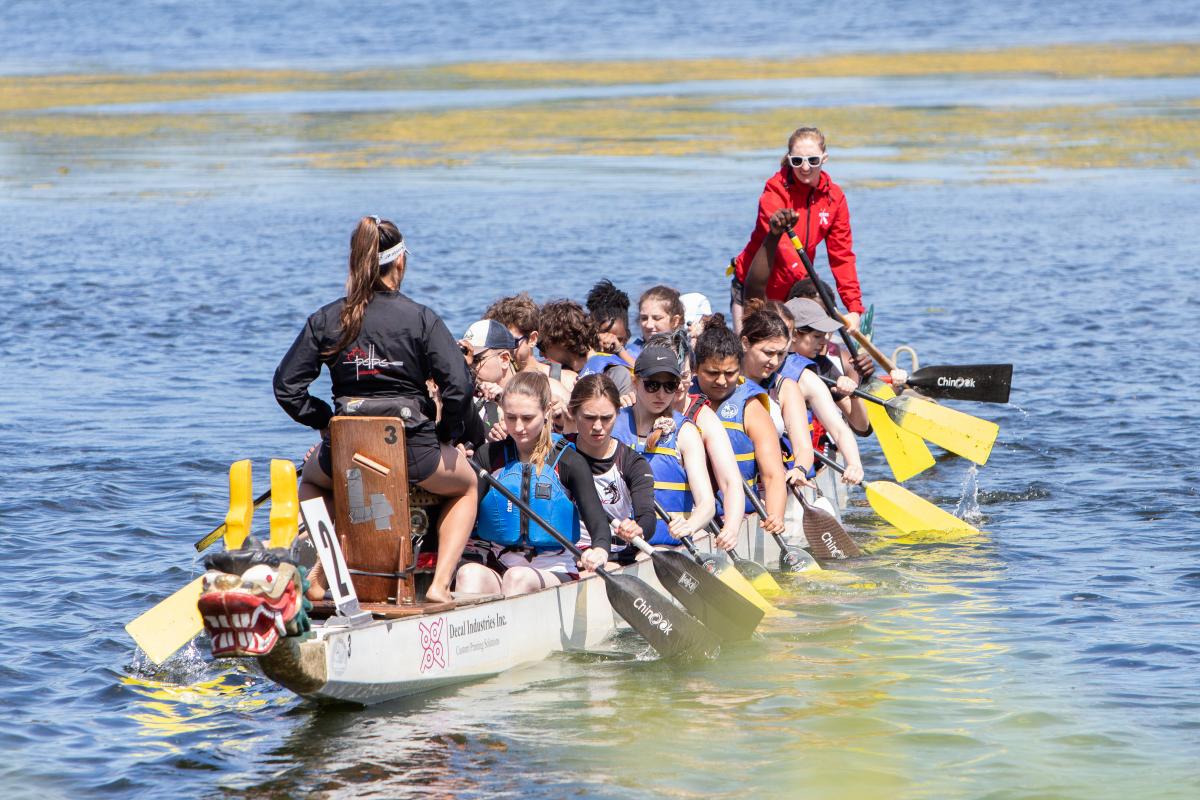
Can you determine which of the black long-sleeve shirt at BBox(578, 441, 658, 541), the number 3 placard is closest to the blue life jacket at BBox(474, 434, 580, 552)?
the black long-sleeve shirt at BBox(578, 441, 658, 541)

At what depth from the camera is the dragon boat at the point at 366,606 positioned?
243 inches

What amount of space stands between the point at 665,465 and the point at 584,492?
1.14 m

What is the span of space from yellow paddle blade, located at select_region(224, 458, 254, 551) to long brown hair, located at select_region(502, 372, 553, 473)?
5.36 ft

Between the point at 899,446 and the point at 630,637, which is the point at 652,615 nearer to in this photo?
the point at 630,637

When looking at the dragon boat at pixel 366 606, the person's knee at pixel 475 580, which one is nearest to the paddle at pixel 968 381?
the dragon boat at pixel 366 606

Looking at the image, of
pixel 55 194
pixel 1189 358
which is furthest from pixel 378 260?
pixel 55 194

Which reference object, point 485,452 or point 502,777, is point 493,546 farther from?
point 502,777

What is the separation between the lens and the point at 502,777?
6906 millimetres

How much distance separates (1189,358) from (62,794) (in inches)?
526

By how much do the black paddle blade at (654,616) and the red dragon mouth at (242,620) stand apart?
6.96 ft

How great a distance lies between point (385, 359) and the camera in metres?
7.18

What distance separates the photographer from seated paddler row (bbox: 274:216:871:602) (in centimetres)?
720

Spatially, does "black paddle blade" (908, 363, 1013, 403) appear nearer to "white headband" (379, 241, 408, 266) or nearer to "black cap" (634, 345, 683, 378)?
"black cap" (634, 345, 683, 378)

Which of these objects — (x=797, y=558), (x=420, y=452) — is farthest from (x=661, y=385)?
(x=797, y=558)
